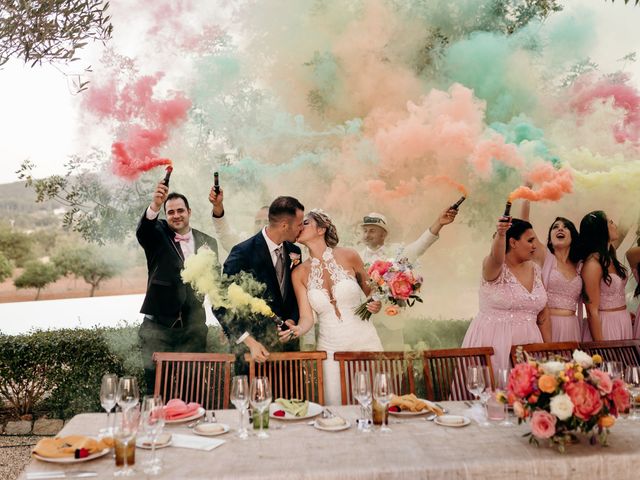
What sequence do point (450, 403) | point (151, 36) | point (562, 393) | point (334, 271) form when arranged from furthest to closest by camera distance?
point (151, 36), point (334, 271), point (450, 403), point (562, 393)

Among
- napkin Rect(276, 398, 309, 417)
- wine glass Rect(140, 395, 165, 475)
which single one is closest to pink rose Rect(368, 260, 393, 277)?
napkin Rect(276, 398, 309, 417)

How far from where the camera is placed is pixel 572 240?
5.39m

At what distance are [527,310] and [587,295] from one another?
2.50ft

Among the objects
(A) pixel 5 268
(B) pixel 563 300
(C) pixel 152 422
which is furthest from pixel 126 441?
(B) pixel 563 300

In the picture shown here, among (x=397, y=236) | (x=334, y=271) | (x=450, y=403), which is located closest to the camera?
(x=450, y=403)

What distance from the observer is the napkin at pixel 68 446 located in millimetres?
2260

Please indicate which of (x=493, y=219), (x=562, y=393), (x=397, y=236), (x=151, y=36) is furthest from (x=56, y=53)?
(x=562, y=393)

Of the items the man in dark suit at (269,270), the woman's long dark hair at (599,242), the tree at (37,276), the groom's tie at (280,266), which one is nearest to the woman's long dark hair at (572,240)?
the woman's long dark hair at (599,242)

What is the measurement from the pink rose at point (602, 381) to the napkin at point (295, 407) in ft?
4.10

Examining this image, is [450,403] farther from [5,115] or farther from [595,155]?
[5,115]

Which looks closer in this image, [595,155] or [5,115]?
[5,115]

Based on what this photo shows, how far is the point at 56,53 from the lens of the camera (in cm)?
473

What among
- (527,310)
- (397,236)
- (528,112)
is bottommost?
(527,310)

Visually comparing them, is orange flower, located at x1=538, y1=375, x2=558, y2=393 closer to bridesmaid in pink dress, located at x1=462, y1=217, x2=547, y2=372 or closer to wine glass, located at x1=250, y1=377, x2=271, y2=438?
wine glass, located at x1=250, y1=377, x2=271, y2=438
